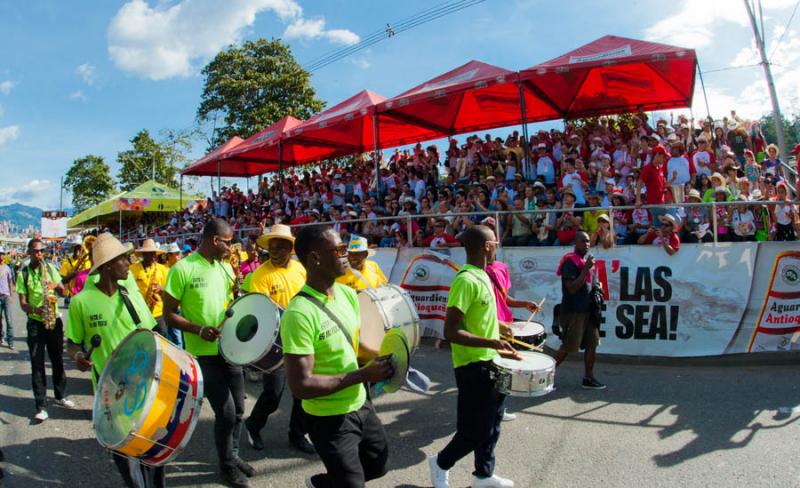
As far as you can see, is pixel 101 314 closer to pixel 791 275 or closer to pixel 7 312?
pixel 791 275

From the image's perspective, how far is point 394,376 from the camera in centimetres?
267

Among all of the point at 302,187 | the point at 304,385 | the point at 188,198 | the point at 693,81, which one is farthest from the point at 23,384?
the point at 188,198

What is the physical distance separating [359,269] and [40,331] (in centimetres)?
393

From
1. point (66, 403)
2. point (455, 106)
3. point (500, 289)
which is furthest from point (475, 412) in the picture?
point (455, 106)

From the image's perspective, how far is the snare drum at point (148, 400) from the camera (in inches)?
114

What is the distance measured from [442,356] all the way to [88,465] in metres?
5.06

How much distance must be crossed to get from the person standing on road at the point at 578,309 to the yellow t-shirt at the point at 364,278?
7.07 ft

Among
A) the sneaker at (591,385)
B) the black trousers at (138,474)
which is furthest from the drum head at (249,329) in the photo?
the sneaker at (591,385)

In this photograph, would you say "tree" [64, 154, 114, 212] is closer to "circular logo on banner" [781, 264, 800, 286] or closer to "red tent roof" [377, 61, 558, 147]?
"red tent roof" [377, 61, 558, 147]

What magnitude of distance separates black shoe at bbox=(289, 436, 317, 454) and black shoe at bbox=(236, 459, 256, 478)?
0.56 metres

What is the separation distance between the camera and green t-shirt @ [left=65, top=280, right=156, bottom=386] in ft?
12.3

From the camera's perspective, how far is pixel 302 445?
4770 millimetres

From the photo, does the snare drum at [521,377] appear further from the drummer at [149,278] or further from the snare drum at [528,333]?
the drummer at [149,278]

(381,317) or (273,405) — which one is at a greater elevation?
(381,317)
